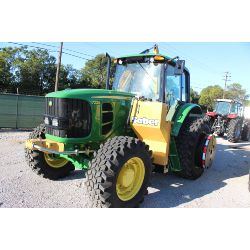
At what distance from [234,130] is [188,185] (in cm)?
840

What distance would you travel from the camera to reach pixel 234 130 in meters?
12.7

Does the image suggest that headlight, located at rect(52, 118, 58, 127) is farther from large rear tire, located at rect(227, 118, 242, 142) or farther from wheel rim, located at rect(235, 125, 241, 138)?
wheel rim, located at rect(235, 125, 241, 138)

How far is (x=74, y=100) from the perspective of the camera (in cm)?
409

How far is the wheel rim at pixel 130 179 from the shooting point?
152 inches

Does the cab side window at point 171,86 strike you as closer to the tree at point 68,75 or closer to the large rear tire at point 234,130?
the large rear tire at point 234,130

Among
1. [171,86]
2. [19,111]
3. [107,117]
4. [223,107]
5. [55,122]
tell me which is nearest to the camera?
[55,122]

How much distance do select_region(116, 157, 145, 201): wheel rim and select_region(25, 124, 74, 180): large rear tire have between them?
171 centimetres

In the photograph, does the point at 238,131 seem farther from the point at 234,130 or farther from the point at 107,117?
the point at 107,117

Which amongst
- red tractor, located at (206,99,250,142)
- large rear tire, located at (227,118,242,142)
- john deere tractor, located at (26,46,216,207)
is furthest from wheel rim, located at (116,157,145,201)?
large rear tire, located at (227,118,242,142)

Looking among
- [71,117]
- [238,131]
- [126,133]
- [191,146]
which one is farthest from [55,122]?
[238,131]

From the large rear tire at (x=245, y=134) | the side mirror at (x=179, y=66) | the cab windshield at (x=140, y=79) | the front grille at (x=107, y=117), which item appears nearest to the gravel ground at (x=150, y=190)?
the front grille at (x=107, y=117)

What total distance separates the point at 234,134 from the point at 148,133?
30.3ft
